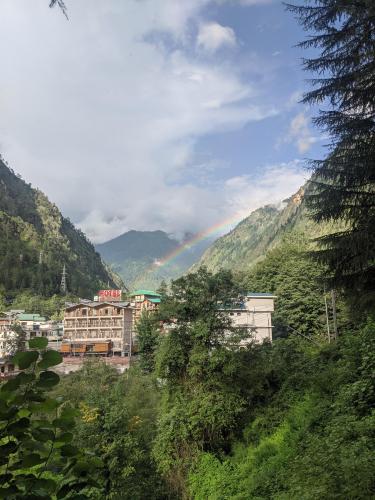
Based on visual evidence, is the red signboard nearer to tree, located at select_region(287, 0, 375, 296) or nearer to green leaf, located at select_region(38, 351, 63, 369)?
tree, located at select_region(287, 0, 375, 296)

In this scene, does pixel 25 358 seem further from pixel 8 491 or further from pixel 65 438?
pixel 8 491

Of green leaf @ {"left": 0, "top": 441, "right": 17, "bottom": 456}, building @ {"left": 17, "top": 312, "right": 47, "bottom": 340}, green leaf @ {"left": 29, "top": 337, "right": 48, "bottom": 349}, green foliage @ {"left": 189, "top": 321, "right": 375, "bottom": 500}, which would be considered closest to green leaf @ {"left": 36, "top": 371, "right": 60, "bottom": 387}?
green leaf @ {"left": 29, "top": 337, "right": 48, "bottom": 349}

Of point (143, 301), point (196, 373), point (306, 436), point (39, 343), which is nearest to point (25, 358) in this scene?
point (39, 343)

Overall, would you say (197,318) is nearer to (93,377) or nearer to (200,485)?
(200,485)

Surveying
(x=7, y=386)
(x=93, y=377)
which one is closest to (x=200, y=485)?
(x=7, y=386)

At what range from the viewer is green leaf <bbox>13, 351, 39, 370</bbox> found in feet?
4.29

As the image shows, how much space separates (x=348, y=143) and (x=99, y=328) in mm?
50237

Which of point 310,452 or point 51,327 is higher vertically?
point 51,327

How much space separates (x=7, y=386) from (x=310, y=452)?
29.8 ft

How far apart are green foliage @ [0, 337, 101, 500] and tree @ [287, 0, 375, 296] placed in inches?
432

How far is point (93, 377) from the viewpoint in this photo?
1382 inches

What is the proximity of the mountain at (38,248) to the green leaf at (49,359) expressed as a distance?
394 feet

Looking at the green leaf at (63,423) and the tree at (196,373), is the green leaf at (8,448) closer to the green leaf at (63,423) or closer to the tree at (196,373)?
the green leaf at (63,423)

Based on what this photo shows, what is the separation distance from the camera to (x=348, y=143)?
39.2ft
